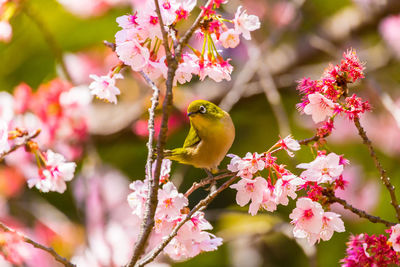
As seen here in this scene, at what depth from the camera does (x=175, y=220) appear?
944 mm

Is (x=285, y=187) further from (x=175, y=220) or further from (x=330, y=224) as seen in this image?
→ (x=175, y=220)

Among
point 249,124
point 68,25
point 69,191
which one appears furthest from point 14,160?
point 249,124

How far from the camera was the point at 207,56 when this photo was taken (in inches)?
37.9

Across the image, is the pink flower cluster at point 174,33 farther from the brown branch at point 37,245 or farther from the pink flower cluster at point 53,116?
the pink flower cluster at point 53,116

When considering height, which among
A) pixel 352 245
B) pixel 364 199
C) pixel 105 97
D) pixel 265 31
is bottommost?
pixel 352 245

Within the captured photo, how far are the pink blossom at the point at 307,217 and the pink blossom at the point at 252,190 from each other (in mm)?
61

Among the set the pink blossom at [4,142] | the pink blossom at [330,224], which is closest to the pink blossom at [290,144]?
the pink blossom at [330,224]

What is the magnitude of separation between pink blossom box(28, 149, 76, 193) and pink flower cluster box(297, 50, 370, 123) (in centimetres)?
51

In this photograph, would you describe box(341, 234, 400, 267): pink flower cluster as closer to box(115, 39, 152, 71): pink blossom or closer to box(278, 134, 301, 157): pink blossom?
box(278, 134, 301, 157): pink blossom

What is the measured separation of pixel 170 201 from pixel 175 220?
49 mm

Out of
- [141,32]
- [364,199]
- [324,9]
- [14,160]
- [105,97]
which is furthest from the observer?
[324,9]

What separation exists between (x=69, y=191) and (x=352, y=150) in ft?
4.92

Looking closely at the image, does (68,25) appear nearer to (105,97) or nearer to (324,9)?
(324,9)

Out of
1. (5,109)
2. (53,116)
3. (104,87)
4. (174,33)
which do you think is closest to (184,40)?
(174,33)
